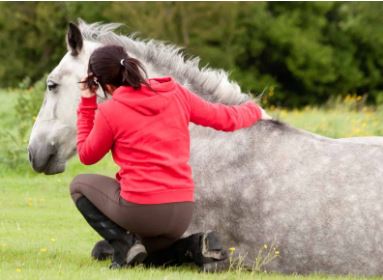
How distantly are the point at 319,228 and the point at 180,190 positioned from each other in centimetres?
117

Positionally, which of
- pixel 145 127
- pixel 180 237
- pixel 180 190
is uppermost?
pixel 145 127

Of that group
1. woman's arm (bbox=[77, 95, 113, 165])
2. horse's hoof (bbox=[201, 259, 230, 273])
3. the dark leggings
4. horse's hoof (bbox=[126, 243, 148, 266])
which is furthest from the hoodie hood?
horse's hoof (bbox=[201, 259, 230, 273])

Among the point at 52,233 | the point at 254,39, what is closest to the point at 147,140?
the point at 52,233

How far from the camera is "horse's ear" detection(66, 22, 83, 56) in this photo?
698cm

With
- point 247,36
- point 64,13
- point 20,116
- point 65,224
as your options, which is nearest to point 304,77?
point 247,36

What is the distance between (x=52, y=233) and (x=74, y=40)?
8.56 feet

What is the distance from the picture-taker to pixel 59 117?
730 centimetres

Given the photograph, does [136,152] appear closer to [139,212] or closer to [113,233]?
[139,212]

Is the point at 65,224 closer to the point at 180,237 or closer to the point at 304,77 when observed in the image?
the point at 180,237

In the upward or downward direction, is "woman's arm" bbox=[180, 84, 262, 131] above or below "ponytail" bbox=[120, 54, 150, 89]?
below

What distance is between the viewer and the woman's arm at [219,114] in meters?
6.44

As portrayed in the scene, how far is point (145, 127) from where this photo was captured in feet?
20.2

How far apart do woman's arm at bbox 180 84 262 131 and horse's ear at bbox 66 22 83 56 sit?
1148mm

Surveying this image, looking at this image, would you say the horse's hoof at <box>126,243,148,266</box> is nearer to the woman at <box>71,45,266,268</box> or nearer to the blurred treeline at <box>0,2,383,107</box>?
the woman at <box>71,45,266,268</box>
